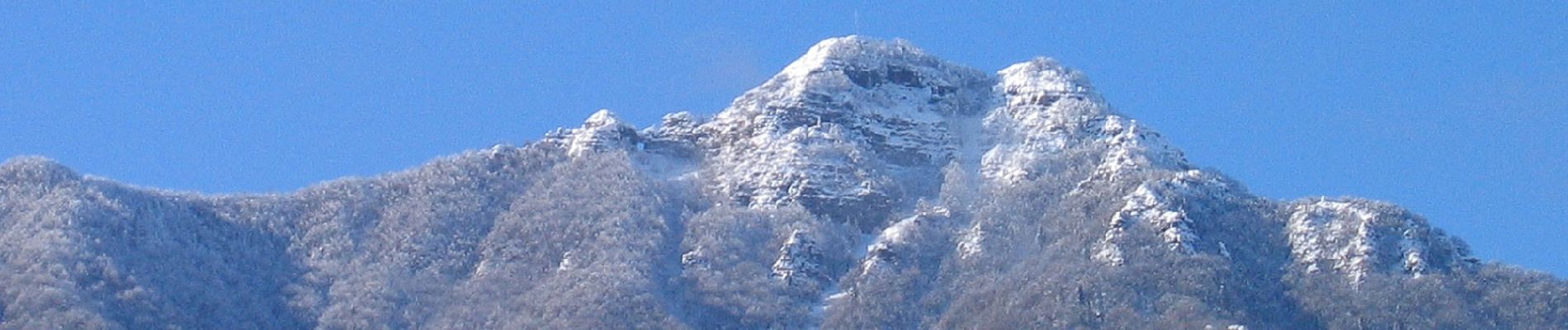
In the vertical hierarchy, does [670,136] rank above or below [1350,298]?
above

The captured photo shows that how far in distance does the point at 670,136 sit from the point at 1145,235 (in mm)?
28560

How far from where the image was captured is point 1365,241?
174 m

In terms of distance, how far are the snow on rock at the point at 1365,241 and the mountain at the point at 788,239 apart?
142mm

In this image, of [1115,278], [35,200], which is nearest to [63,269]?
[35,200]

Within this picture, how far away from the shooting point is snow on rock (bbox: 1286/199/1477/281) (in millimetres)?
173500

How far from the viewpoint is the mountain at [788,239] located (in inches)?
6713

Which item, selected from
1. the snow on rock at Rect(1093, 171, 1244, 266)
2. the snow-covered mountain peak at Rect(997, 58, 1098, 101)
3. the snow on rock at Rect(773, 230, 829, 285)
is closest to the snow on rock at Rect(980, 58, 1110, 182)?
the snow-covered mountain peak at Rect(997, 58, 1098, 101)

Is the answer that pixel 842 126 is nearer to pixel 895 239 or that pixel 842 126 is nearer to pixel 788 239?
pixel 788 239

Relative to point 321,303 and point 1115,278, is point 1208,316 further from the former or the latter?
point 321,303

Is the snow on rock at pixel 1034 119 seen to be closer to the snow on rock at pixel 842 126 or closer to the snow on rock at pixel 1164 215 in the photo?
the snow on rock at pixel 842 126

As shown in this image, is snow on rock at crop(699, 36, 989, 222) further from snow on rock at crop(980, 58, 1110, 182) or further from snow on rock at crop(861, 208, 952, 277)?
snow on rock at crop(861, 208, 952, 277)

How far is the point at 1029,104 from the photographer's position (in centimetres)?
19650

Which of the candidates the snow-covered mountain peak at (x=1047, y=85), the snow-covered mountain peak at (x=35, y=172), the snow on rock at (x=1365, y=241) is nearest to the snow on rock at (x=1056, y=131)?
the snow-covered mountain peak at (x=1047, y=85)

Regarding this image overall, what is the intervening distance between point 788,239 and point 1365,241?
23.4m
